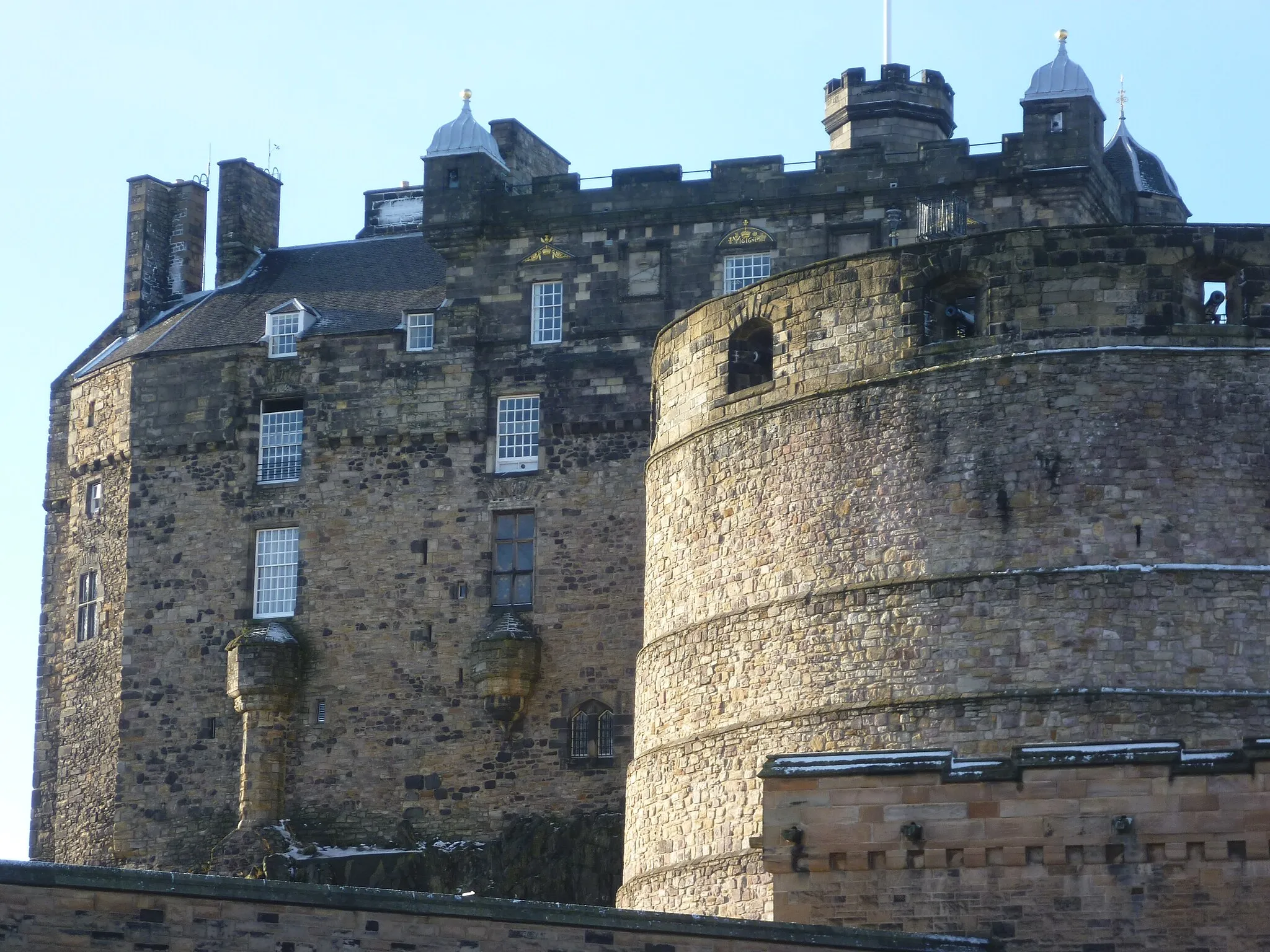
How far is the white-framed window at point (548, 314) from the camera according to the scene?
45.6 meters

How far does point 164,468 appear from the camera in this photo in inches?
1859

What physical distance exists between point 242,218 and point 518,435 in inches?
332

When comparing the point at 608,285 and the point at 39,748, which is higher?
the point at 608,285

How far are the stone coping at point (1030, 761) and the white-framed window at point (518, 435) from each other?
640 inches

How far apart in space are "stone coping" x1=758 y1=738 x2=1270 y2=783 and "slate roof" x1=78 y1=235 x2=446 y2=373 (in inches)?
744

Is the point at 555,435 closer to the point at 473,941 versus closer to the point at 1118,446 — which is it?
the point at 1118,446

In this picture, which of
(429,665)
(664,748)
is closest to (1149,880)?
(664,748)

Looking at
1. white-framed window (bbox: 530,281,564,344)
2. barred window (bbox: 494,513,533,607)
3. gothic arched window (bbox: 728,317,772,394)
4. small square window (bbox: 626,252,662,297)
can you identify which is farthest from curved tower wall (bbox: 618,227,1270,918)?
white-framed window (bbox: 530,281,564,344)

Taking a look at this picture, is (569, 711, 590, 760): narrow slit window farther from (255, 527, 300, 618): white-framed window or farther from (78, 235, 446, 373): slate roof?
(78, 235, 446, 373): slate roof

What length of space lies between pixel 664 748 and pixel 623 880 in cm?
257

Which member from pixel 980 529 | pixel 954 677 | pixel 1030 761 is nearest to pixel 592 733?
pixel 954 677

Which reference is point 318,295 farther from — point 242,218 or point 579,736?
point 579,736

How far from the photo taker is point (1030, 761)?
28281mm

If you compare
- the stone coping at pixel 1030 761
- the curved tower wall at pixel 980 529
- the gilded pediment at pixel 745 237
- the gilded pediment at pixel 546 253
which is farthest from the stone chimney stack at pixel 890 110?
the stone coping at pixel 1030 761
